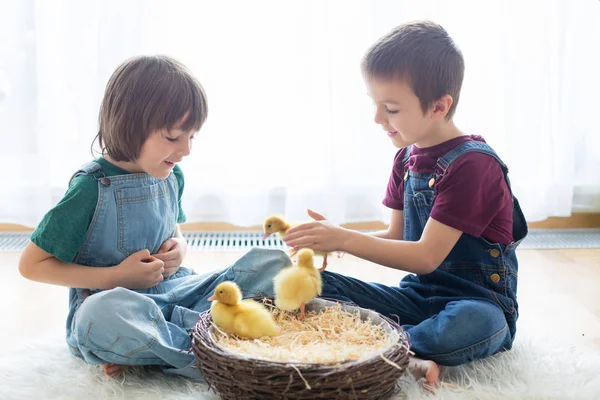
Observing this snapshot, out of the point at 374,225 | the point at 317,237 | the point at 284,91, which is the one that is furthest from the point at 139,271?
the point at 374,225

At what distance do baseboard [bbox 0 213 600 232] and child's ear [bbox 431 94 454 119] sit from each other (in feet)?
3.78

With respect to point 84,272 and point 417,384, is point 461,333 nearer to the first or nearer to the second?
point 417,384

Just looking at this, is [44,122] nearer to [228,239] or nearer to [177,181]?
[228,239]

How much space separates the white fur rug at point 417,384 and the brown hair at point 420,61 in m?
0.56

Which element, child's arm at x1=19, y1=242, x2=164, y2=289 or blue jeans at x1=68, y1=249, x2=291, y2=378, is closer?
blue jeans at x1=68, y1=249, x2=291, y2=378

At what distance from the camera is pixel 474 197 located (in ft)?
4.89

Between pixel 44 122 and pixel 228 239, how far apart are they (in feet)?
2.46

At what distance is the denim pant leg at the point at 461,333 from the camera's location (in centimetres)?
144

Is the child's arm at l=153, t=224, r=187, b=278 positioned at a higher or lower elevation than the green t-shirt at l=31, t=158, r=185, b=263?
lower

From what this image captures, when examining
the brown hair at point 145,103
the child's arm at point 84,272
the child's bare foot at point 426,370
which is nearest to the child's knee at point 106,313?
the child's arm at point 84,272

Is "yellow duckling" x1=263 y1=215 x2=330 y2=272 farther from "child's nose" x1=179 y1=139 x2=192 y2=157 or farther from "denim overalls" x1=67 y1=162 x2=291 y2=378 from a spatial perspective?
"child's nose" x1=179 y1=139 x2=192 y2=157

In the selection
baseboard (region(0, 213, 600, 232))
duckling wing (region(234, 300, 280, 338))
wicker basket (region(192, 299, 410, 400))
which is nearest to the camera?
wicker basket (region(192, 299, 410, 400))

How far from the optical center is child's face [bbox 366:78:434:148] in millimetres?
1554

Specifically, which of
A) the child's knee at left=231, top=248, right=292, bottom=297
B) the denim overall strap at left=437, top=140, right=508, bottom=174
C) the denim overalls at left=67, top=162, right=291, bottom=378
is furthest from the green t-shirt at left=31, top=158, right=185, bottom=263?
the denim overall strap at left=437, top=140, right=508, bottom=174
